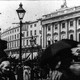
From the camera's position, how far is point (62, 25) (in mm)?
57938

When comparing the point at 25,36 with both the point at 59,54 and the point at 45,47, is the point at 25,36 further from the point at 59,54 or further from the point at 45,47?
the point at 59,54

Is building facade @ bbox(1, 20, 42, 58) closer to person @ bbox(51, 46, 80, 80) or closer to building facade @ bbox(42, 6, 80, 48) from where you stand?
building facade @ bbox(42, 6, 80, 48)

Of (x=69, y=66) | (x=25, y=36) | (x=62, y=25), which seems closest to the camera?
(x=69, y=66)

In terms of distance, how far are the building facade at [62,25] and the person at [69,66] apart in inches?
1975

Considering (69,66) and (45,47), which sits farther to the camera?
(45,47)

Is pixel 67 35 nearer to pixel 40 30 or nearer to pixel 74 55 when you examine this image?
pixel 40 30

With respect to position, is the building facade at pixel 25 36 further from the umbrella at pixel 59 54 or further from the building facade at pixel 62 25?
the umbrella at pixel 59 54

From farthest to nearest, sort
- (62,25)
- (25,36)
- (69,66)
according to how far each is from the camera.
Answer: (25,36), (62,25), (69,66)

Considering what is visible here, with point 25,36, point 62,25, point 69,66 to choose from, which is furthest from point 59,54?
point 25,36

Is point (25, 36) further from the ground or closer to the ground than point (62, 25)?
closer to the ground

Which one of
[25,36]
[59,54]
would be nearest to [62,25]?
[25,36]

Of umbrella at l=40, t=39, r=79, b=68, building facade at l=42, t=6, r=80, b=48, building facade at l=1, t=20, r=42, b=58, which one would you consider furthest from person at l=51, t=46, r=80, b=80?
building facade at l=1, t=20, r=42, b=58

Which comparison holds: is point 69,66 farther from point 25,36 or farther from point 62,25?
point 25,36

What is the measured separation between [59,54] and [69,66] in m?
0.10
